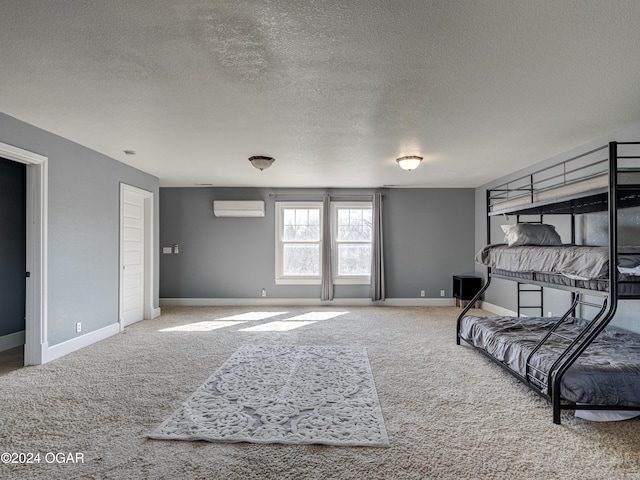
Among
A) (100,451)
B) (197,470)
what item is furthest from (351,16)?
(100,451)

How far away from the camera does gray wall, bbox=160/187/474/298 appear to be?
288 inches

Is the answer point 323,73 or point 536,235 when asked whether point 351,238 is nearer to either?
point 536,235

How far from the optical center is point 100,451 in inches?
83.4

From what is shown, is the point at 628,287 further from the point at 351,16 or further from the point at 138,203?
the point at 138,203

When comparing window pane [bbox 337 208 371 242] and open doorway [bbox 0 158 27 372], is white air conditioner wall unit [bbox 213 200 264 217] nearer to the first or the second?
window pane [bbox 337 208 371 242]

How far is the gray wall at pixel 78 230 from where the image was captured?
150 inches

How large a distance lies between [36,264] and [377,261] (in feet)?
17.4

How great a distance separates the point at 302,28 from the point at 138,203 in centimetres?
485

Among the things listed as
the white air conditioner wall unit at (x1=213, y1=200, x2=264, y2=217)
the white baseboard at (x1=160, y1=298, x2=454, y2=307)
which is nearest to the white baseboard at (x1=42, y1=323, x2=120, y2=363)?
the white baseboard at (x1=160, y1=298, x2=454, y2=307)

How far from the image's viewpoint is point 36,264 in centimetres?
367

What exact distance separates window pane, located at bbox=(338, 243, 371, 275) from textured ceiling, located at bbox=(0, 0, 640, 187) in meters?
3.23

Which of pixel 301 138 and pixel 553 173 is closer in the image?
pixel 301 138

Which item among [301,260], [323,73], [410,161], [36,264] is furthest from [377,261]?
[36,264]

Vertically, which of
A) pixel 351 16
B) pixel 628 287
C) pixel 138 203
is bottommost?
pixel 628 287
